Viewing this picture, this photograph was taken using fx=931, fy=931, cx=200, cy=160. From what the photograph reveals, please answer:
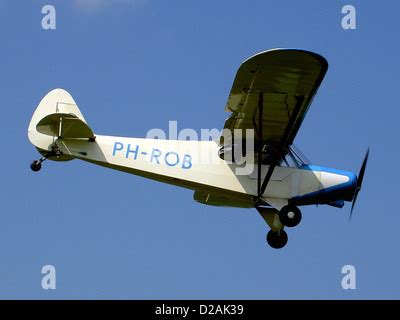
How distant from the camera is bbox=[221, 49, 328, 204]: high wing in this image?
15438 mm

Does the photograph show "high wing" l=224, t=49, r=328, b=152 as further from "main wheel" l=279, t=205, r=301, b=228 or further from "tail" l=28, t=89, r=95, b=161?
"tail" l=28, t=89, r=95, b=161

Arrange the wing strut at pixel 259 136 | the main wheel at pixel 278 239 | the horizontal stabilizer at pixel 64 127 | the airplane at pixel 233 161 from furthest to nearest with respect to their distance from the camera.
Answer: the main wheel at pixel 278 239 < the airplane at pixel 233 161 < the horizontal stabilizer at pixel 64 127 < the wing strut at pixel 259 136

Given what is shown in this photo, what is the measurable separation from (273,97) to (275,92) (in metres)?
0.19

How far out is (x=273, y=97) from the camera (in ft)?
54.8

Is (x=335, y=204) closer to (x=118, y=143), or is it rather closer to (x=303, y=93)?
(x=303, y=93)

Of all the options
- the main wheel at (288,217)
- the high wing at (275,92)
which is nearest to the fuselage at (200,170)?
the main wheel at (288,217)

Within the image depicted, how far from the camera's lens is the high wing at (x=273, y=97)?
1544 cm

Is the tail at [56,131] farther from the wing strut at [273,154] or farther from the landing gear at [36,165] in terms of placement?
the wing strut at [273,154]

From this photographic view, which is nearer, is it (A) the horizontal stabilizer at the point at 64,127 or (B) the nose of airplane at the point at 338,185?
(A) the horizontal stabilizer at the point at 64,127

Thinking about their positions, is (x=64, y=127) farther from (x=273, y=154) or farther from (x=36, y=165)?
(x=273, y=154)

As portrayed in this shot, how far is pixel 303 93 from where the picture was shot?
16.6 metres

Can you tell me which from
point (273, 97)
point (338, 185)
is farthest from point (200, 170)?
point (338, 185)

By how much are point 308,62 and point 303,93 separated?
1165 millimetres
